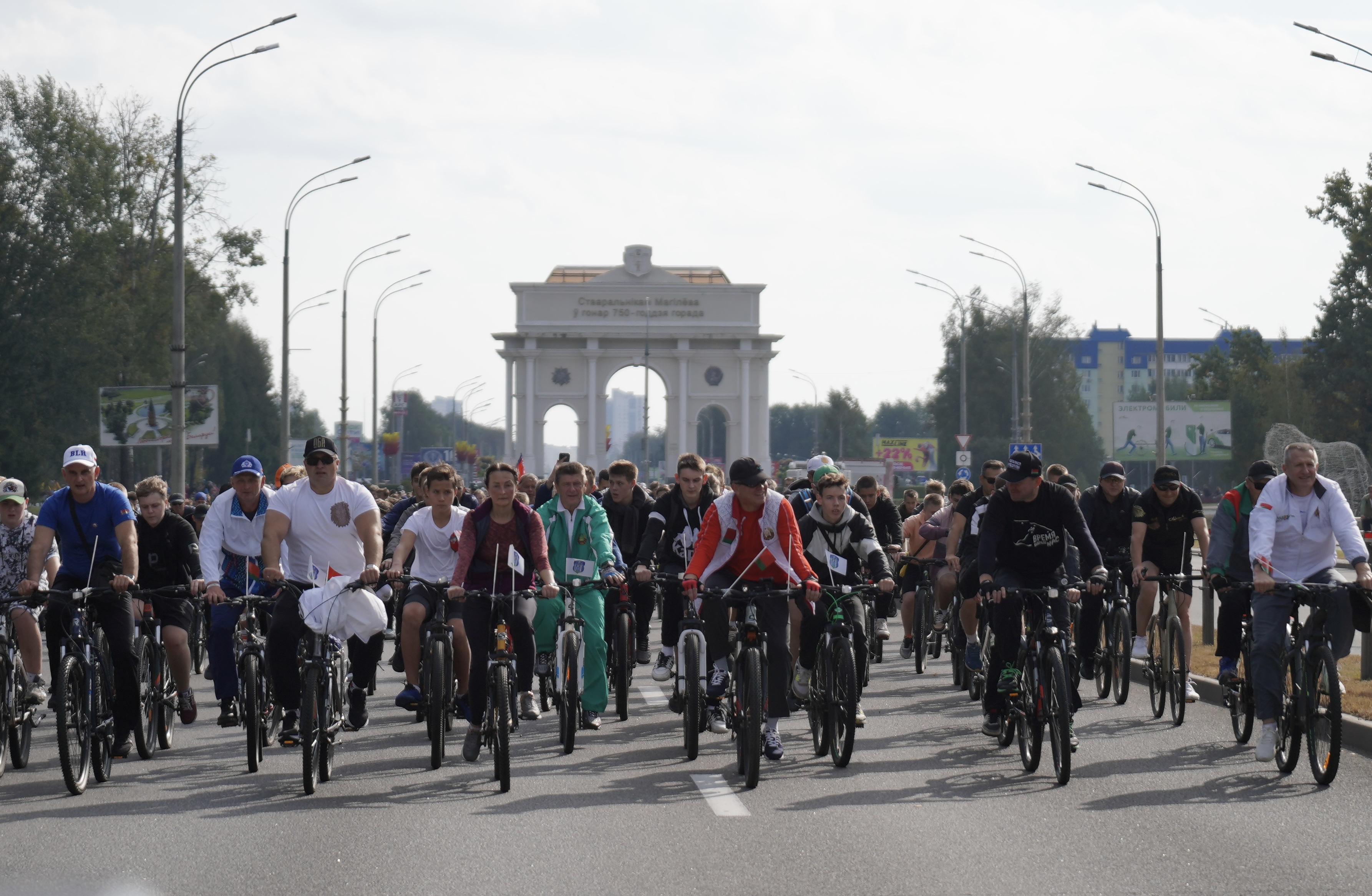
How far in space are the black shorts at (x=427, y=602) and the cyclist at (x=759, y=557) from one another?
1540mm

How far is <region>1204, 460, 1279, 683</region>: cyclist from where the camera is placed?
10.5 meters

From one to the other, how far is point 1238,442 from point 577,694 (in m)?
81.6

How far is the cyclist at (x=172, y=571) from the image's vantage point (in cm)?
1083

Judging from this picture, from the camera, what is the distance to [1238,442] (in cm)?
8725

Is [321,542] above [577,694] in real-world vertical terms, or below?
above

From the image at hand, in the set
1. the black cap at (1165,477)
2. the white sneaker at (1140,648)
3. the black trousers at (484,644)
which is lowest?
the white sneaker at (1140,648)

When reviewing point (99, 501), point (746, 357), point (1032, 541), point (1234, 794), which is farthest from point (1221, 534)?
point (746, 357)

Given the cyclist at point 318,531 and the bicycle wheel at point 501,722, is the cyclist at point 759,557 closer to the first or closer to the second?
the bicycle wheel at point 501,722

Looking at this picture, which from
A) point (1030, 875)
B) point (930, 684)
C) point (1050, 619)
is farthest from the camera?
point (930, 684)

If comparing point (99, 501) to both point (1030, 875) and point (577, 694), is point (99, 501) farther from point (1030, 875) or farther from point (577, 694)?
point (1030, 875)

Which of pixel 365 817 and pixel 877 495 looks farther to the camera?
pixel 877 495

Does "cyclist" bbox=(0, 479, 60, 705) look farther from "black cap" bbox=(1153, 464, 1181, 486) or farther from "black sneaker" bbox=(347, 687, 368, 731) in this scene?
"black cap" bbox=(1153, 464, 1181, 486)

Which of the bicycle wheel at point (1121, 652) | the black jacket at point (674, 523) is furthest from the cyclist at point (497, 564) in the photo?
the bicycle wheel at point (1121, 652)

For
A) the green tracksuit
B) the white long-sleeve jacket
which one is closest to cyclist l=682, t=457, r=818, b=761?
the green tracksuit
